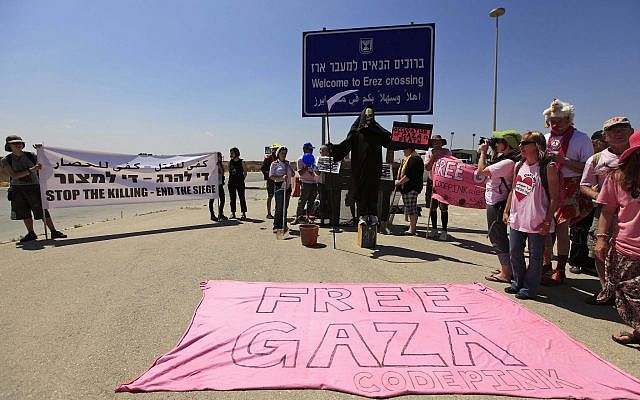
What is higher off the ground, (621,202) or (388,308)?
A: (621,202)

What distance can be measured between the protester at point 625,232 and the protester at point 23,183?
9.14 meters

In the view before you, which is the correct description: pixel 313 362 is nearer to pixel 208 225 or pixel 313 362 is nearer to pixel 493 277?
pixel 493 277

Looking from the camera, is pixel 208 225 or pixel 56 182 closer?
pixel 56 182

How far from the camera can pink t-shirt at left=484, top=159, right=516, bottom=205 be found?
172 inches

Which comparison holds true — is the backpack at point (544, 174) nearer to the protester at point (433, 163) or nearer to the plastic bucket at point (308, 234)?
the protester at point (433, 163)

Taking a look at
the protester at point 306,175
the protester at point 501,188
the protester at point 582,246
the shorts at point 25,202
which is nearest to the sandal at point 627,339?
the protester at point 501,188

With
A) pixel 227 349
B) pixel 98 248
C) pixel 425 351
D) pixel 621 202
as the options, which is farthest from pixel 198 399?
pixel 98 248

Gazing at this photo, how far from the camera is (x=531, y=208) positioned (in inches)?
154

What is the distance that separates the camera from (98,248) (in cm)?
645

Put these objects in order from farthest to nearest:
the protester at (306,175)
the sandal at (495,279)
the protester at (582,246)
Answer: the protester at (306,175) < the protester at (582,246) < the sandal at (495,279)

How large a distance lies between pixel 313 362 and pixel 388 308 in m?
1.25

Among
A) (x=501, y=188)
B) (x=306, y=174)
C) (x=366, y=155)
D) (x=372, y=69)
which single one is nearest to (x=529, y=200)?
(x=501, y=188)

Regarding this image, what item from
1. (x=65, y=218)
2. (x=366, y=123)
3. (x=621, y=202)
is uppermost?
(x=366, y=123)

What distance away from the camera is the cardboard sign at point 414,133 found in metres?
7.86
